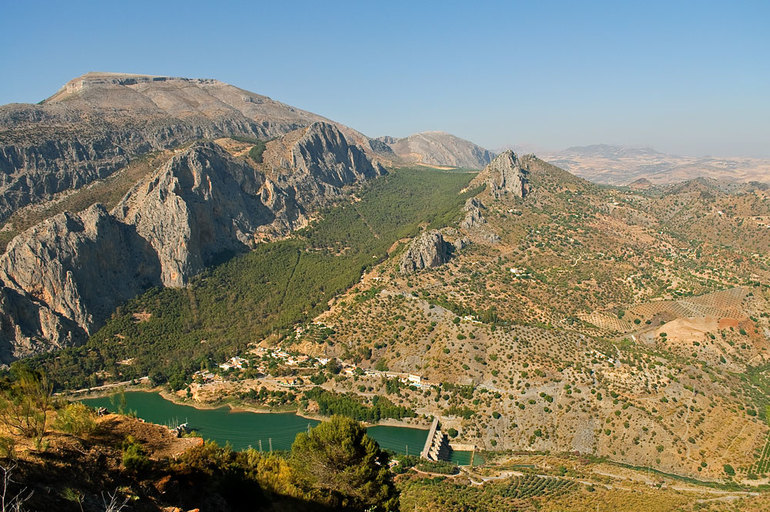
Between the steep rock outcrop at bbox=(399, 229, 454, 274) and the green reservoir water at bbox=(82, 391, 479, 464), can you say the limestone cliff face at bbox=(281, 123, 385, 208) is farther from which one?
the green reservoir water at bbox=(82, 391, 479, 464)

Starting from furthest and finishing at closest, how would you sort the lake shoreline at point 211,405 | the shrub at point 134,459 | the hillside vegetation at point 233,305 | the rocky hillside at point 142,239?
the rocky hillside at point 142,239
the hillside vegetation at point 233,305
the lake shoreline at point 211,405
the shrub at point 134,459

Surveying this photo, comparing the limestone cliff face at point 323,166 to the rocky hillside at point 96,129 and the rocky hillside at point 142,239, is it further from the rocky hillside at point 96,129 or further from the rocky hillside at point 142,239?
the rocky hillside at point 96,129

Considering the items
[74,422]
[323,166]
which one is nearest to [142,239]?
[323,166]

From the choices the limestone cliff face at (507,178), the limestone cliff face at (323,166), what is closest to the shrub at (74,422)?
the limestone cliff face at (507,178)

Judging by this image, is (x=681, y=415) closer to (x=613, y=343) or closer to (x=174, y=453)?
(x=613, y=343)

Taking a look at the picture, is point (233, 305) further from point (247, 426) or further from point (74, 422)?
point (74, 422)

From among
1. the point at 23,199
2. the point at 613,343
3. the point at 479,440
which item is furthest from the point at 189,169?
the point at 613,343
